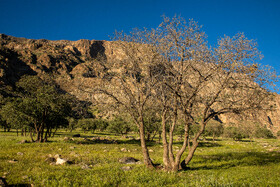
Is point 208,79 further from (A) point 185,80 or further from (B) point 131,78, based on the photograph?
(B) point 131,78

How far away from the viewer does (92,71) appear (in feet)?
48.5

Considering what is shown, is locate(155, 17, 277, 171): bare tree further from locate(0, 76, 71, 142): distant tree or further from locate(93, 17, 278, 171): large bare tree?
locate(0, 76, 71, 142): distant tree

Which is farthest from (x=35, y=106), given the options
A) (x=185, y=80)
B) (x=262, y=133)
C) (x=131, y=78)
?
(x=262, y=133)

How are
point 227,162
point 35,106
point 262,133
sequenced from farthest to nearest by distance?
point 262,133
point 35,106
point 227,162

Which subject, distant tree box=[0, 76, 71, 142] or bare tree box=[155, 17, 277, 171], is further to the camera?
distant tree box=[0, 76, 71, 142]

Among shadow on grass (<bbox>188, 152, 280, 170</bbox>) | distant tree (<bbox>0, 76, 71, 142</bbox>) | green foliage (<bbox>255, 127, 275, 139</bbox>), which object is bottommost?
green foliage (<bbox>255, 127, 275, 139</bbox>)

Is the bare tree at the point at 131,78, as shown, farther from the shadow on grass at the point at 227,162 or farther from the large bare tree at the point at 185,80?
the shadow on grass at the point at 227,162

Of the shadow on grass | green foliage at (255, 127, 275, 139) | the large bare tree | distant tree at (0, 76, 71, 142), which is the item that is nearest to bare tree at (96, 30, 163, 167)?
the large bare tree

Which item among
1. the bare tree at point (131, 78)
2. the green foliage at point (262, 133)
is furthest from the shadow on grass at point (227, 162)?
the green foliage at point (262, 133)

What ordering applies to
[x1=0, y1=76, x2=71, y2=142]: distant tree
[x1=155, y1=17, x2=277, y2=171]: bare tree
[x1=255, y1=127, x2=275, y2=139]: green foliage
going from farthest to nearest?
1. [x1=255, y1=127, x2=275, y2=139]: green foliage
2. [x1=0, y1=76, x2=71, y2=142]: distant tree
3. [x1=155, y1=17, x2=277, y2=171]: bare tree

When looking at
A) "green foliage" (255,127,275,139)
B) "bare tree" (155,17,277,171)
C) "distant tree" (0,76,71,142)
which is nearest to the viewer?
"bare tree" (155,17,277,171)

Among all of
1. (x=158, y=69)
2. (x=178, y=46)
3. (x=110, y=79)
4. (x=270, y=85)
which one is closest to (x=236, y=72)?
(x=270, y=85)

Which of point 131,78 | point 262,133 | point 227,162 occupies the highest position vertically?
point 131,78

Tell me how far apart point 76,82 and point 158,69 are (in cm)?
677
